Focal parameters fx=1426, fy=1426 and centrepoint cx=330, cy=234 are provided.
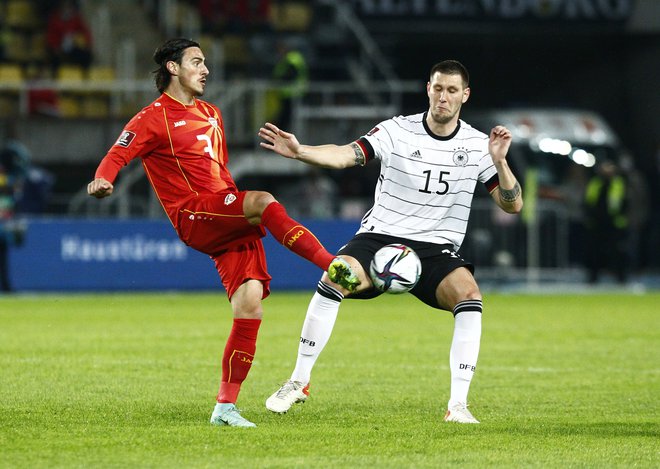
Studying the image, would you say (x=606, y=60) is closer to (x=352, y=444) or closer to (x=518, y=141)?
(x=518, y=141)

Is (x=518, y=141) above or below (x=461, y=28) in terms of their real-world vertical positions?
below

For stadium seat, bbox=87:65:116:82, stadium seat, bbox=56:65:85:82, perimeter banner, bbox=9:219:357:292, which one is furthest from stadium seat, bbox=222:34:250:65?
perimeter banner, bbox=9:219:357:292

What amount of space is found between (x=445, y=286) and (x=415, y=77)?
22.6 metres

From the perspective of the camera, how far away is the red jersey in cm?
791

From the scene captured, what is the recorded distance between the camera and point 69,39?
24125 millimetres

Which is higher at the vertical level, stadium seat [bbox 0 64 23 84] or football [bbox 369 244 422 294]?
stadium seat [bbox 0 64 23 84]

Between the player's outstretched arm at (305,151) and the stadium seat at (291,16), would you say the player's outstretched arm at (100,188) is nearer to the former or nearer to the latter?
the player's outstretched arm at (305,151)

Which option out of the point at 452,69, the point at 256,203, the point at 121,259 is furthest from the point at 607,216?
the point at 256,203

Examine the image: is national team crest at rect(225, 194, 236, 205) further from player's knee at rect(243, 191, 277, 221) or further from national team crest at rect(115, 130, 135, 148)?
national team crest at rect(115, 130, 135, 148)

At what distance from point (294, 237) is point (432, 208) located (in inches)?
49.8

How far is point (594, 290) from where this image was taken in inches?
866

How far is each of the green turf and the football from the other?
0.76 meters

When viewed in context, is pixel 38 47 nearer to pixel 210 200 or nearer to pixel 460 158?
pixel 460 158

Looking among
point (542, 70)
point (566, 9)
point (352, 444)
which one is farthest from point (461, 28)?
point (352, 444)
